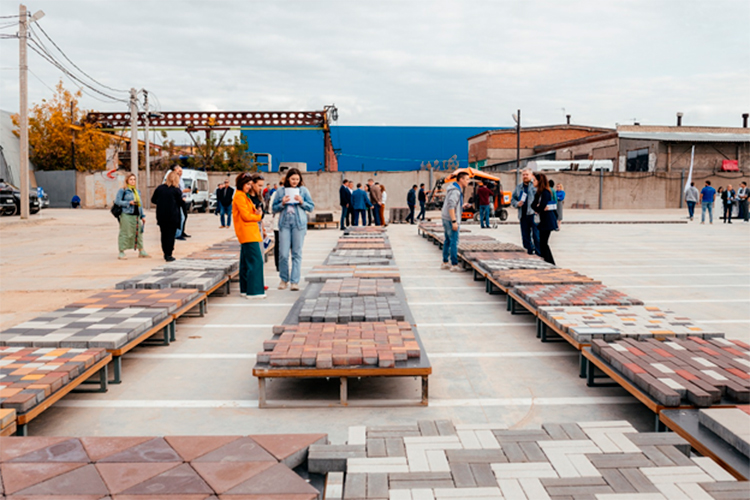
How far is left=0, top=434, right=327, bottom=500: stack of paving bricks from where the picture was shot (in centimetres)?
279

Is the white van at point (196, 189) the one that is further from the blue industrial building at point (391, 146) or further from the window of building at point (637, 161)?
the window of building at point (637, 161)

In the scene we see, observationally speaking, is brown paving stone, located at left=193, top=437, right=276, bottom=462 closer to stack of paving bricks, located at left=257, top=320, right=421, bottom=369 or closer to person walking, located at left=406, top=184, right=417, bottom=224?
stack of paving bricks, located at left=257, top=320, right=421, bottom=369

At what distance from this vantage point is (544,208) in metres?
10.4

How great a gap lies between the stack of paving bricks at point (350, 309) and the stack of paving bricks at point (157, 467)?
2454mm

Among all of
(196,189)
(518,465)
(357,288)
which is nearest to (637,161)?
(196,189)

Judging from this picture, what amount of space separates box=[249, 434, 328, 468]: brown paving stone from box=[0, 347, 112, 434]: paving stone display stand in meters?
1.34

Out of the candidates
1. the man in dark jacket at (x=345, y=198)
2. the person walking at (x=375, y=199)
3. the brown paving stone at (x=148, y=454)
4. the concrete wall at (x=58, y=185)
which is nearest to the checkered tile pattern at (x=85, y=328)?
the brown paving stone at (x=148, y=454)

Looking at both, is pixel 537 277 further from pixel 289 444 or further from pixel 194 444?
pixel 194 444

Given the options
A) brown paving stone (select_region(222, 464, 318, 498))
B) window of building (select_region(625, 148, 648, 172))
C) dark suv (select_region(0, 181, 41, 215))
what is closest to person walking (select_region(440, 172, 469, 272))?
brown paving stone (select_region(222, 464, 318, 498))

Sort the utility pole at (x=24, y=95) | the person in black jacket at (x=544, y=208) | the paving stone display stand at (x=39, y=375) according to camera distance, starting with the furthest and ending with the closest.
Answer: the utility pole at (x=24, y=95) < the person in black jacket at (x=544, y=208) < the paving stone display stand at (x=39, y=375)

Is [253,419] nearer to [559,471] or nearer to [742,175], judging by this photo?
[559,471]

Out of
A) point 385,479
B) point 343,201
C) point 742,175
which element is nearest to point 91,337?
point 385,479

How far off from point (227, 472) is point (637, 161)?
48688 mm

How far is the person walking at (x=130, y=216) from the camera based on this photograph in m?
11.8
